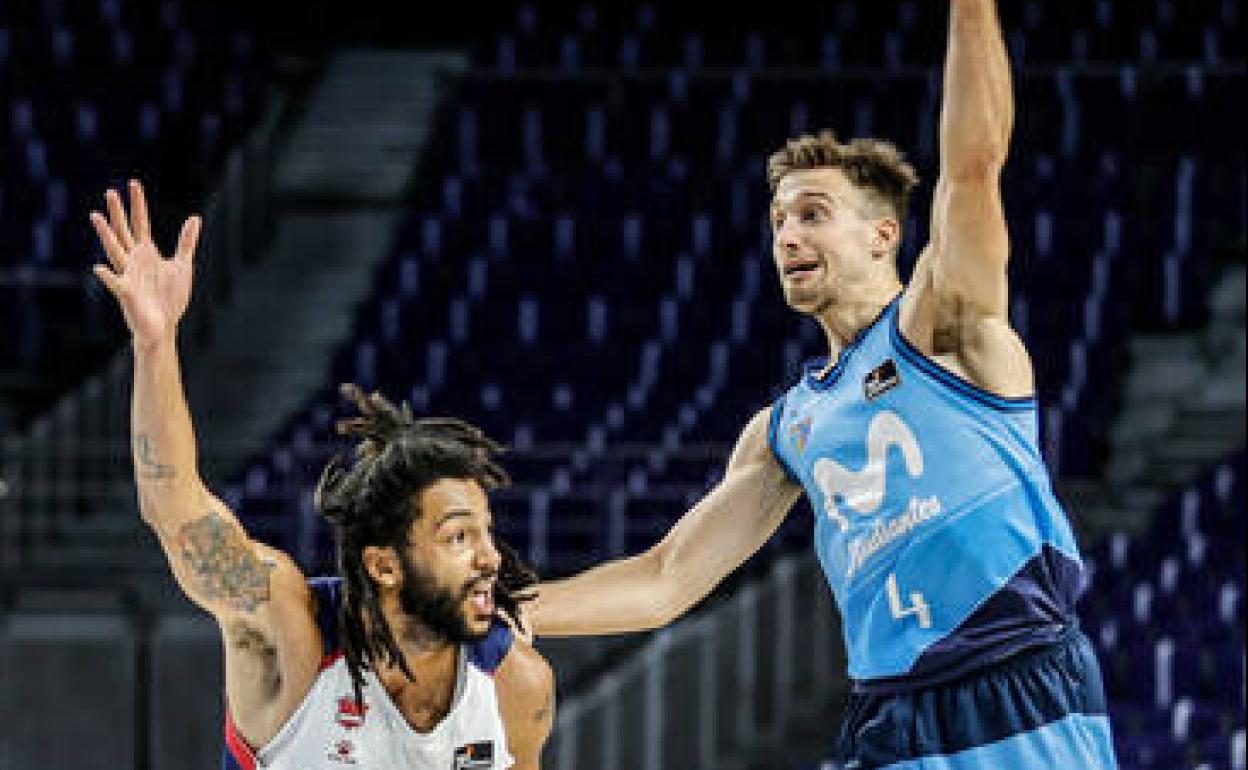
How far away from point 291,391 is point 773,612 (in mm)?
4695

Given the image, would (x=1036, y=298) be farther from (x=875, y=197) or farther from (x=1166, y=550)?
(x=875, y=197)

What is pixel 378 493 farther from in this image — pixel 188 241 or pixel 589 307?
pixel 589 307

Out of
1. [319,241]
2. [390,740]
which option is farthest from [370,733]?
[319,241]

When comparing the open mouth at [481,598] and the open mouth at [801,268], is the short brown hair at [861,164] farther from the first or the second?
the open mouth at [481,598]

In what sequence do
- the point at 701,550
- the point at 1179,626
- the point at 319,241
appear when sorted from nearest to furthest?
1. the point at 701,550
2. the point at 1179,626
3. the point at 319,241

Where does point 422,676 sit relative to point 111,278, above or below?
below

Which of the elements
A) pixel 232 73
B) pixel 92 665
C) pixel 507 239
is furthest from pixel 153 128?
pixel 92 665

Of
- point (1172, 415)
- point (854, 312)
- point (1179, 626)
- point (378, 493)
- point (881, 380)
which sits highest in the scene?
point (854, 312)

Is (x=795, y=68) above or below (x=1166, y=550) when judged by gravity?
above

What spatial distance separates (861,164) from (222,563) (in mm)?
1694

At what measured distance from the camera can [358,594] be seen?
5.00 meters

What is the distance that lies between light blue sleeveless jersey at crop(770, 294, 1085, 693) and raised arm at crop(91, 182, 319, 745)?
1177 millimetres

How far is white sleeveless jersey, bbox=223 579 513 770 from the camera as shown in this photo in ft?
16.1

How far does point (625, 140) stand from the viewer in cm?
1595
